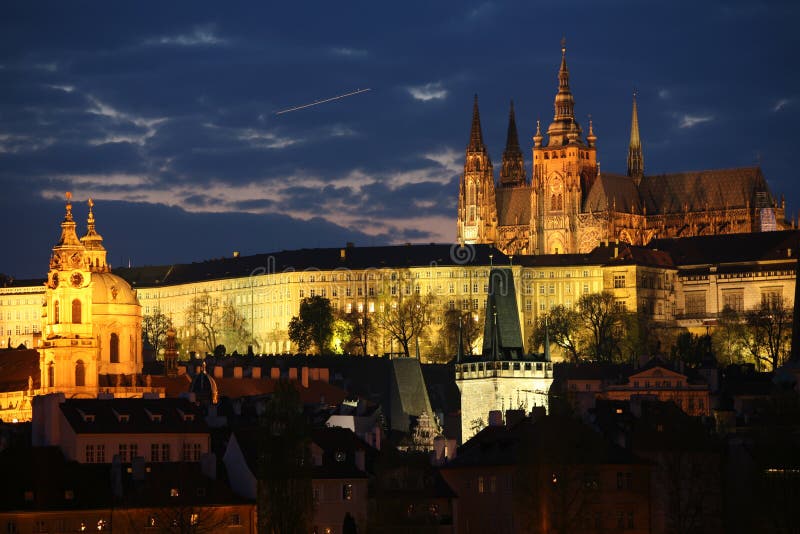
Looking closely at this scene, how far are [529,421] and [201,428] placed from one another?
13.4m

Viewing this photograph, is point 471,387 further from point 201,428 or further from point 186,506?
point 186,506

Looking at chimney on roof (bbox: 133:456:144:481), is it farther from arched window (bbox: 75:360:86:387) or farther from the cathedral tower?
arched window (bbox: 75:360:86:387)

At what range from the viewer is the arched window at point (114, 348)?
173 metres

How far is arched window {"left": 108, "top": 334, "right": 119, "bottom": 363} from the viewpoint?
173 m

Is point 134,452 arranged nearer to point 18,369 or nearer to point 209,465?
point 209,465

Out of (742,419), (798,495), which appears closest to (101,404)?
(798,495)

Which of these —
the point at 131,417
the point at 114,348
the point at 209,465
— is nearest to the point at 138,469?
the point at 209,465

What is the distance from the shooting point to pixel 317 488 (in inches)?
3688

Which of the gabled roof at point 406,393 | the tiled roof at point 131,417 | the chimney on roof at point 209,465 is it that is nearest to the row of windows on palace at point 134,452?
the tiled roof at point 131,417

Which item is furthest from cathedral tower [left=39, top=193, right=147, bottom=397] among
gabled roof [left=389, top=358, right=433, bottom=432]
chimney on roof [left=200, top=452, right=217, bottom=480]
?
chimney on roof [left=200, top=452, right=217, bottom=480]

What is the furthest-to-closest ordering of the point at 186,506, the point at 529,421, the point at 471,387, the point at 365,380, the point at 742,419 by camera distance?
the point at 365,380
the point at 471,387
the point at 742,419
the point at 529,421
the point at 186,506

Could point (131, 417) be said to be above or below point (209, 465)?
above

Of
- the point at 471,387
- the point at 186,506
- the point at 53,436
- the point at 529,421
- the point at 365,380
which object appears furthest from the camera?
the point at 365,380

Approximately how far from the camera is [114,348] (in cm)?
17375
